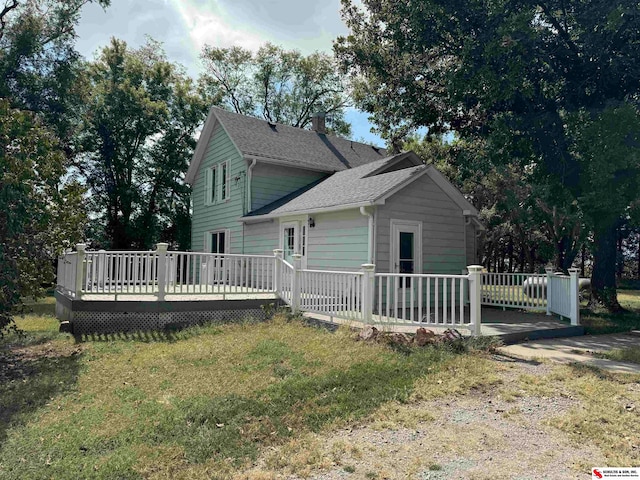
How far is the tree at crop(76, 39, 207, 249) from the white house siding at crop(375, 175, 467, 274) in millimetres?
17541

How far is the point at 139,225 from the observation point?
79.4ft

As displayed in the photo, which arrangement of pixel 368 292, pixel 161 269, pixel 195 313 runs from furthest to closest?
1. pixel 195 313
2. pixel 161 269
3. pixel 368 292

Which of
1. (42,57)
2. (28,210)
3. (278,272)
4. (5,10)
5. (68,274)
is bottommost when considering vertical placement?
(68,274)

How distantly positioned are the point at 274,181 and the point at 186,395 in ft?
37.9

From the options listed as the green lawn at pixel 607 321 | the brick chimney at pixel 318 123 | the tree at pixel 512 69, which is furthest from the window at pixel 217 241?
the green lawn at pixel 607 321

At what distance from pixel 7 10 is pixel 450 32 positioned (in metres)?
21.0

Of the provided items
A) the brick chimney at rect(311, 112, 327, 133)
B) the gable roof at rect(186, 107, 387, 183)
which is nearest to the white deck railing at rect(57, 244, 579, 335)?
the gable roof at rect(186, 107, 387, 183)

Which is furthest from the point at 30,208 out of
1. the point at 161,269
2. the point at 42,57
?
the point at 42,57

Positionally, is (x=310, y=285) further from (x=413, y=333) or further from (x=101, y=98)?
(x=101, y=98)

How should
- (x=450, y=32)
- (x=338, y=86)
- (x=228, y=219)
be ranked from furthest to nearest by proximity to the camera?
(x=338, y=86), (x=228, y=219), (x=450, y=32)

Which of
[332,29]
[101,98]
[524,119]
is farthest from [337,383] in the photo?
[101,98]

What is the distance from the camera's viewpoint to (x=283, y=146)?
1689 cm

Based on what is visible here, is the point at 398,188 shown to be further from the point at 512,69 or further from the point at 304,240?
the point at 512,69

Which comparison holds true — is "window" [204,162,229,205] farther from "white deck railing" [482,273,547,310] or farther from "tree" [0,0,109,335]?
"white deck railing" [482,273,547,310]
